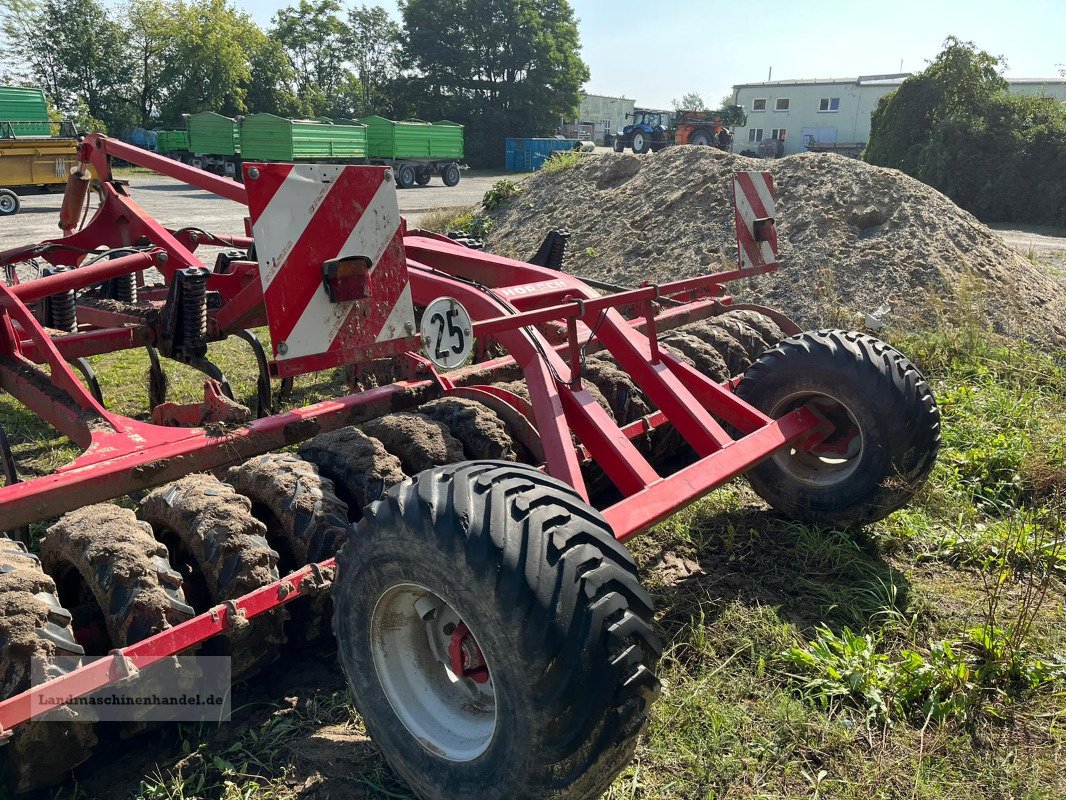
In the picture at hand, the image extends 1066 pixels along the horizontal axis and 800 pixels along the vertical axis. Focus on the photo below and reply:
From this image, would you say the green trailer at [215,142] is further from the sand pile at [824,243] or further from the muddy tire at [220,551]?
the muddy tire at [220,551]

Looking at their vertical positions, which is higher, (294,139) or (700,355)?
(294,139)

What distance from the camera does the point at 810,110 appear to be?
46500mm

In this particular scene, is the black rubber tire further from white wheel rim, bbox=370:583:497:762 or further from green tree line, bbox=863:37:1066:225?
green tree line, bbox=863:37:1066:225

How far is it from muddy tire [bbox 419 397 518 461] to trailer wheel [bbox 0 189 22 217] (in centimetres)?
2037

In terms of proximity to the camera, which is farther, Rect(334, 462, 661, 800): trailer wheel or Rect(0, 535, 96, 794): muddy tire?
Rect(0, 535, 96, 794): muddy tire

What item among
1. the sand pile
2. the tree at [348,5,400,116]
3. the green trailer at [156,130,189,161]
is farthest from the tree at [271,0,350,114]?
the sand pile

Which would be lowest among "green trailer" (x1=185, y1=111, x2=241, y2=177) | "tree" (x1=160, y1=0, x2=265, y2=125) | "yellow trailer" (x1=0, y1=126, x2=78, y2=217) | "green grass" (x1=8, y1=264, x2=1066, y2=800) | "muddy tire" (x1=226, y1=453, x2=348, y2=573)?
"green grass" (x1=8, y1=264, x2=1066, y2=800)

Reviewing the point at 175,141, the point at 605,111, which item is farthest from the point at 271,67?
the point at 605,111

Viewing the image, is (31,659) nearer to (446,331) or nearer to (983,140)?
(446,331)

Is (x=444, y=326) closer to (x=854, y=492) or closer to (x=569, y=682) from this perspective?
(x=569, y=682)

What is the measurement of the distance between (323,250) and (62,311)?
10.7ft

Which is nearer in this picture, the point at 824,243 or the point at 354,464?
the point at 354,464

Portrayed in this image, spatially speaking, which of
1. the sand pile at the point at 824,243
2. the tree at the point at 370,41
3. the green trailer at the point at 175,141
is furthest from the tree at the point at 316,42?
the sand pile at the point at 824,243

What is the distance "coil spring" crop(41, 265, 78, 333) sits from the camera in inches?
200
